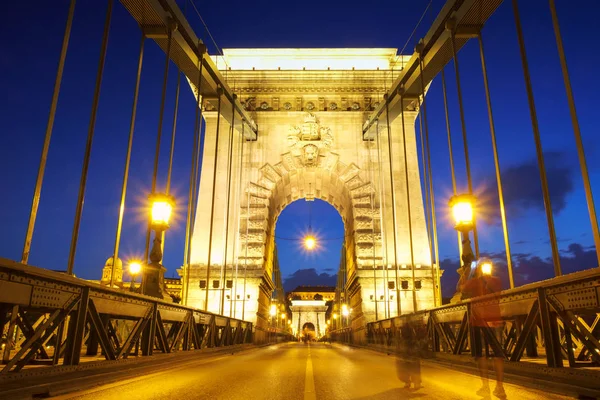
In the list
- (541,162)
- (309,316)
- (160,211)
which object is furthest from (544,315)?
(309,316)

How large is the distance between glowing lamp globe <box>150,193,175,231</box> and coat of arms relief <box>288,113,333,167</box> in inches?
564

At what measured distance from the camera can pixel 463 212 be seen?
1074cm

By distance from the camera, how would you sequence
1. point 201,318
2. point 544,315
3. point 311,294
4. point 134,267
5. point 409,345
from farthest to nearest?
point 311,294 < point 134,267 < point 409,345 < point 201,318 < point 544,315

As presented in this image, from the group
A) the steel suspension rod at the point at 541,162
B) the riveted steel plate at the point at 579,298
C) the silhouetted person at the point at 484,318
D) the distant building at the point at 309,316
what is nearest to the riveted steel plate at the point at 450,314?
the silhouetted person at the point at 484,318

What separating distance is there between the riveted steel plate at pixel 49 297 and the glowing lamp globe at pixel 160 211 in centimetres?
576

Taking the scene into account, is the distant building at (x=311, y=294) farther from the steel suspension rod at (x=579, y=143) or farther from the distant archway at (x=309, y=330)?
the steel suspension rod at (x=579, y=143)

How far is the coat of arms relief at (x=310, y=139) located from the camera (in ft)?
82.4

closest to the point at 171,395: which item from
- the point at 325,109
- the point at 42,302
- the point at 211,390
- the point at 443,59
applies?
the point at 211,390

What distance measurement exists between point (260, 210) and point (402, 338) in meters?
12.5

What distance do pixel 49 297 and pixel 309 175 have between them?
21.7m

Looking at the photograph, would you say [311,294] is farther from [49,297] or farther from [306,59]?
[49,297]

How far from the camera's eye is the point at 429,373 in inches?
293

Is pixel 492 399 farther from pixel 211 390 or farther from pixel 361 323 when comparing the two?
pixel 361 323

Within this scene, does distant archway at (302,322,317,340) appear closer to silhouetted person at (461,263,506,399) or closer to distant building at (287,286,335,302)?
distant building at (287,286,335,302)
